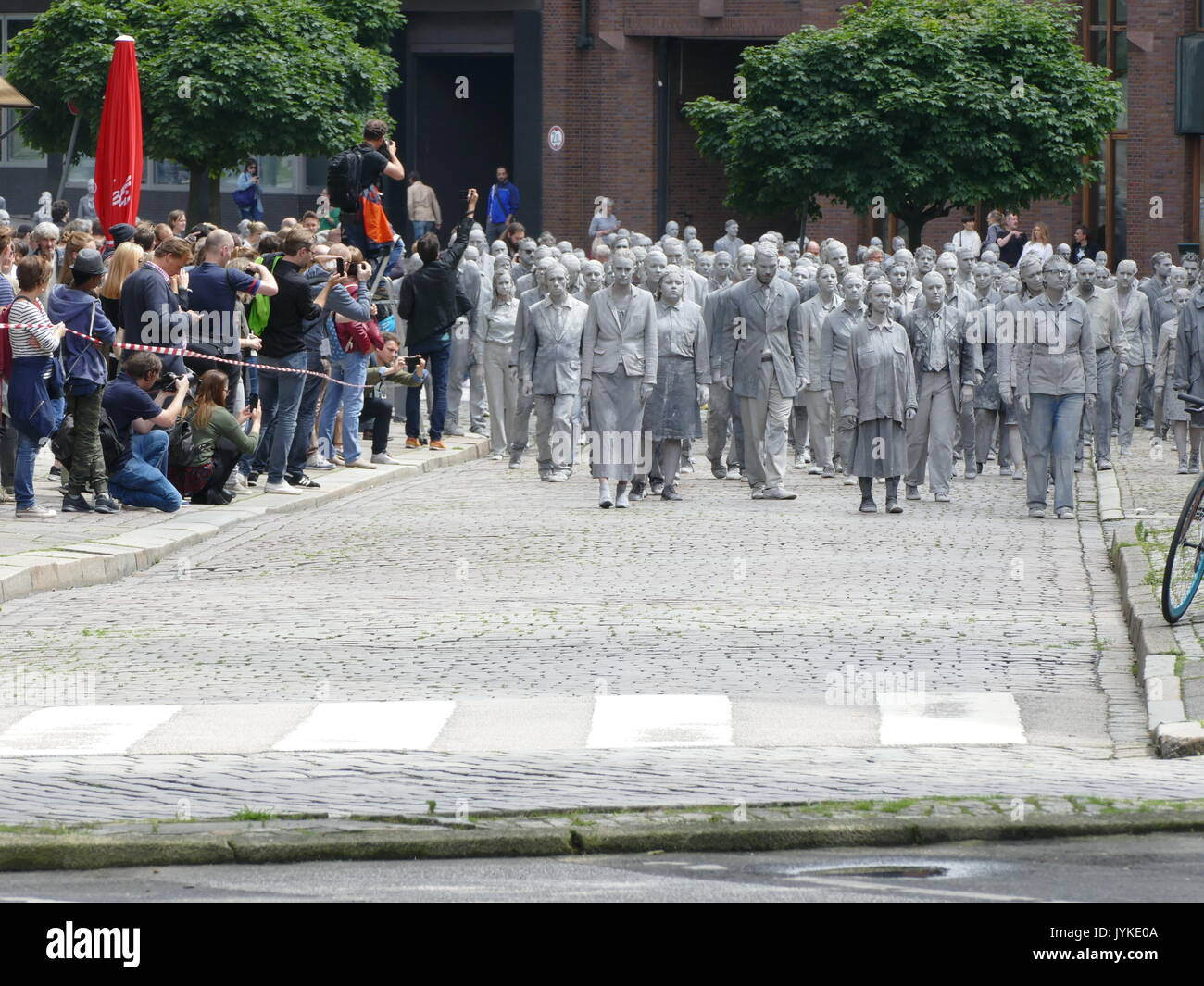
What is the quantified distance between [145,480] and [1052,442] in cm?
724

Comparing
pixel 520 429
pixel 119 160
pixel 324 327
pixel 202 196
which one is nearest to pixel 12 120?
pixel 202 196

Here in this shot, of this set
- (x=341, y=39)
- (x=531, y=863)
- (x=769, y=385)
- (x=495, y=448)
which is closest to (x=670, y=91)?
(x=341, y=39)

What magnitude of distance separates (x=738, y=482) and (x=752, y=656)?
31.5 feet

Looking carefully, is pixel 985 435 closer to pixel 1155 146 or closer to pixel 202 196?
pixel 202 196

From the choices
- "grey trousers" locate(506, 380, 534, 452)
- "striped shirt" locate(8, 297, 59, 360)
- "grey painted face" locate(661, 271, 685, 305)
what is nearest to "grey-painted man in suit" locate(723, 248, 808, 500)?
Result: "grey painted face" locate(661, 271, 685, 305)

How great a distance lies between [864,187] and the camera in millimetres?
35438

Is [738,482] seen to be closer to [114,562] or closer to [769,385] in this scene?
[769,385]

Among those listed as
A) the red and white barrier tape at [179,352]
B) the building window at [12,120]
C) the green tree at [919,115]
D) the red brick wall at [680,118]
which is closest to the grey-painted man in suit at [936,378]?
the red and white barrier tape at [179,352]

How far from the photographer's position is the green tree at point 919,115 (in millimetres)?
35125

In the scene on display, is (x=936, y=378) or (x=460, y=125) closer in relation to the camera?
(x=936, y=378)

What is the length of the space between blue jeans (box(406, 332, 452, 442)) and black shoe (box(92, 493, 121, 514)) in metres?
6.06

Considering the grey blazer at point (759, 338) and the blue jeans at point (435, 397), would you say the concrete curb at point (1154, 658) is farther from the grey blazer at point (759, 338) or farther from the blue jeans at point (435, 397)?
the blue jeans at point (435, 397)

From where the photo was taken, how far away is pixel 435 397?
76.0 ft

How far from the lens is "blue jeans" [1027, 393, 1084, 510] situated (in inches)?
734
